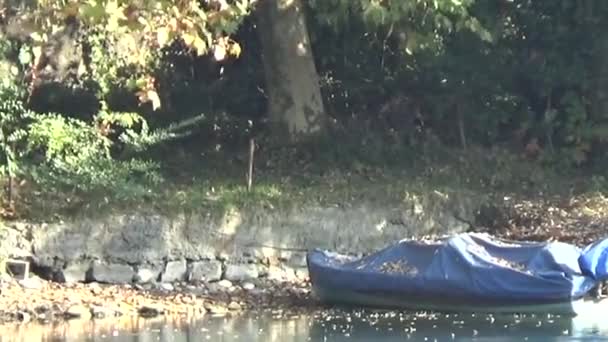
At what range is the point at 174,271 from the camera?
1933 centimetres

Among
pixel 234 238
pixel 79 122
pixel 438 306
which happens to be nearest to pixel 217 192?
pixel 234 238

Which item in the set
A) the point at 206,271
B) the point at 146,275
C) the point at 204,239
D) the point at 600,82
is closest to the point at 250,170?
the point at 204,239

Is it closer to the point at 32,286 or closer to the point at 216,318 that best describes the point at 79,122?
the point at 32,286

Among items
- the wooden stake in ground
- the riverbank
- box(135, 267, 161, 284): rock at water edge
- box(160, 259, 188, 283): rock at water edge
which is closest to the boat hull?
the riverbank

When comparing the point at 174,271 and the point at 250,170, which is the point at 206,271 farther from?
the point at 250,170

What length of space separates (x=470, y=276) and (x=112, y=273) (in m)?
5.01

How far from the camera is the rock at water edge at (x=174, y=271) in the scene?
19.2m

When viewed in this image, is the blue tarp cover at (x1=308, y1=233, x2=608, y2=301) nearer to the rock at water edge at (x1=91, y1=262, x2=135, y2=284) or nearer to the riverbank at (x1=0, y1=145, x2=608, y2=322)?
the riverbank at (x1=0, y1=145, x2=608, y2=322)

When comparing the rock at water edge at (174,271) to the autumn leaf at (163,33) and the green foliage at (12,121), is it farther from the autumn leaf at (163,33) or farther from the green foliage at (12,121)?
the autumn leaf at (163,33)

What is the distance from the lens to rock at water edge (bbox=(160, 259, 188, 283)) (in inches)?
758

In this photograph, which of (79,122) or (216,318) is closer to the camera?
(216,318)

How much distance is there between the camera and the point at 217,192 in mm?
20406

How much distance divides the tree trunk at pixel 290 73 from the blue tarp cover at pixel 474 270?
16.2 ft

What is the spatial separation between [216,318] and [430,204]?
511cm
